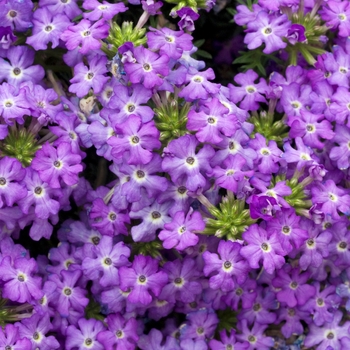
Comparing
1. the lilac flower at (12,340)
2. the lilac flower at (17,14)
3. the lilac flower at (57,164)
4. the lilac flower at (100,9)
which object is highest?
the lilac flower at (100,9)

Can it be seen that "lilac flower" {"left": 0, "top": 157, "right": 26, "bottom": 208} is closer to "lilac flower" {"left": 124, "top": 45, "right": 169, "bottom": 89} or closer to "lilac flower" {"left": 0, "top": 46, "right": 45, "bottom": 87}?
"lilac flower" {"left": 0, "top": 46, "right": 45, "bottom": 87}

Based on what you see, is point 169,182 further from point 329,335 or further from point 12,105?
point 329,335

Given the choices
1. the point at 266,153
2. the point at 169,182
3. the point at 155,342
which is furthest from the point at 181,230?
the point at 155,342

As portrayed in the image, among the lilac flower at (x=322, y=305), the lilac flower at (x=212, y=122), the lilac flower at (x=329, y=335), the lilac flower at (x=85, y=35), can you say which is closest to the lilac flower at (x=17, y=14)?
the lilac flower at (x=85, y=35)

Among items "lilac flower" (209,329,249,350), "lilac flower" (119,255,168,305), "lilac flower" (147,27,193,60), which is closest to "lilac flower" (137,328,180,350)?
"lilac flower" (209,329,249,350)

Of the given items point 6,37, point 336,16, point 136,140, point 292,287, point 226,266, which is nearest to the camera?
point 136,140

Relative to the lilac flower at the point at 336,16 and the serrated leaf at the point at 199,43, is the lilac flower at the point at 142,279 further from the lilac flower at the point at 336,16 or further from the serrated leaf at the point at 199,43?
the lilac flower at the point at 336,16
